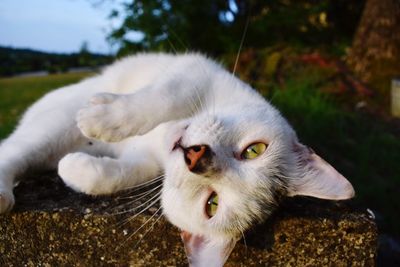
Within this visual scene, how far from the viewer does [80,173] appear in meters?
1.80

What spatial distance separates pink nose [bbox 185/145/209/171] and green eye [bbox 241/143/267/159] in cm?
21

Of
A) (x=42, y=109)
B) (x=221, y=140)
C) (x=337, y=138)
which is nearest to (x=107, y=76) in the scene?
(x=42, y=109)

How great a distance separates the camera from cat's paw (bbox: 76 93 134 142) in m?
1.68

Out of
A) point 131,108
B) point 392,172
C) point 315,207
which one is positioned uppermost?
point 131,108

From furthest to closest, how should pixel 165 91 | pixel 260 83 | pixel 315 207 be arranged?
pixel 260 83
pixel 165 91
pixel 315 207

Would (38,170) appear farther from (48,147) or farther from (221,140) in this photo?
(221,140)

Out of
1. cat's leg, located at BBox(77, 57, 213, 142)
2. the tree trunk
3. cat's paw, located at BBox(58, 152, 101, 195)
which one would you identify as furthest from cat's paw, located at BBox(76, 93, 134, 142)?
the tree trunk

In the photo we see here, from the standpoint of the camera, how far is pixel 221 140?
1590 millimetres

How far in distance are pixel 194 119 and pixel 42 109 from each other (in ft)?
3.82

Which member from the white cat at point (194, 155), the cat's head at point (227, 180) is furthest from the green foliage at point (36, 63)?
the cat's head at point (227, 180)

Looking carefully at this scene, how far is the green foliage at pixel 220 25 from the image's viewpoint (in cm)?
551

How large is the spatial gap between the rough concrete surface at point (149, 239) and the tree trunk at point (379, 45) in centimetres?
402

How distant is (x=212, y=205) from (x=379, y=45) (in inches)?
176

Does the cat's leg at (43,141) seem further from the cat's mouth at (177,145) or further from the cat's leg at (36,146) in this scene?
the cat's mouth at (177,145)
